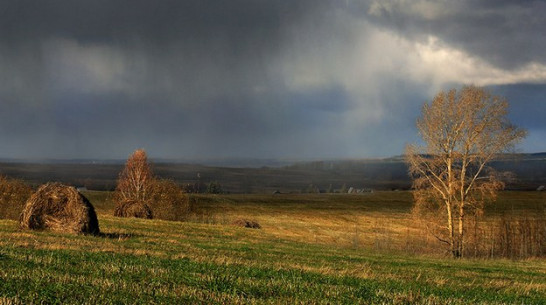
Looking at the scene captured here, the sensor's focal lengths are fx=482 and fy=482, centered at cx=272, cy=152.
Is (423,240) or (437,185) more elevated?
(437,185)

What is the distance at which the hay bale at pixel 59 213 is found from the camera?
80.3 ft

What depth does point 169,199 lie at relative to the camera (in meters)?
64.6

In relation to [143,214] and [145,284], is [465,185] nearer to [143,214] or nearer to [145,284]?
[143,214]

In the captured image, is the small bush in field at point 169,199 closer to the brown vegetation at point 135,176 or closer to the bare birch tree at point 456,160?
the brown vegetation at point 135,176

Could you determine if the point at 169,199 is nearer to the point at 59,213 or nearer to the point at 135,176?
the point at 135,176

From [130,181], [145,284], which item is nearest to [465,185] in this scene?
[145,284]

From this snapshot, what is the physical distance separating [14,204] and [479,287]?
4859cm

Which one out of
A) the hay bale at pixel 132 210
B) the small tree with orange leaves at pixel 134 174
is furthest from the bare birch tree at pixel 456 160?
the small tree with orange leaves at pixel 134 174

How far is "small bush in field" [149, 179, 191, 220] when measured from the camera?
63531 millimetres

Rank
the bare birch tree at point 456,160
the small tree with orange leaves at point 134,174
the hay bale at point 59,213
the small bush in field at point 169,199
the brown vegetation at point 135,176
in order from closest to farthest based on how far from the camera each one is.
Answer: the hay bale at point 59,213, the bare birch tree at point 456,160, the small bush in field at point 169,199, the brown vegetation at point 135,176, the small tree with orange leaves at point 134,174

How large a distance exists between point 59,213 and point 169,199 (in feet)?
131

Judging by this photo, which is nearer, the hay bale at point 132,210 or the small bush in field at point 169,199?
the hay bale at point 132,210

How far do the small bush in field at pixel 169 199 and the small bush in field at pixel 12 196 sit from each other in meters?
16.1

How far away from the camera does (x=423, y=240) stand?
4862 centimetres
